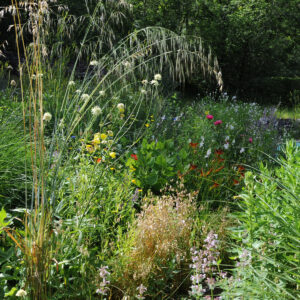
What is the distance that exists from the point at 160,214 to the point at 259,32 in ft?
40.1

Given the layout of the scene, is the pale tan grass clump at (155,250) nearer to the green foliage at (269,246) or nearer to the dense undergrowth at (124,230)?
the dense undergrowth at (124,230)

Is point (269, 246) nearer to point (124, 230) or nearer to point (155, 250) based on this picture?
point (155, 250)

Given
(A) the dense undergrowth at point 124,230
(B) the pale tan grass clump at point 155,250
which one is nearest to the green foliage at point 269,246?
(A) the dense undergrowth at point 124,230

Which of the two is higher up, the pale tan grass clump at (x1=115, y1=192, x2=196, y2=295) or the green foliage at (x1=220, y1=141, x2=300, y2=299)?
the green foliage at (x1=220, y1=141, x2=300, y2=299)

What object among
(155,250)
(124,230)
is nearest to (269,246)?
(155,250)

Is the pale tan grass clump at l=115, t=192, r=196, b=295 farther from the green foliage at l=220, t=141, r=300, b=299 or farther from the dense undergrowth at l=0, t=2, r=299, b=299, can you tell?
the green foliage at l=220, t=141, r=300, b=299

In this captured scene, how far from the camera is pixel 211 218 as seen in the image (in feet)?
8.36

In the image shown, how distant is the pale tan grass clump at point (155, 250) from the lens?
1.87m

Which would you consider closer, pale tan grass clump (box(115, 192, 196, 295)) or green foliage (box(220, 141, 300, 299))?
green foliage (box(220, 141, 300, 299))

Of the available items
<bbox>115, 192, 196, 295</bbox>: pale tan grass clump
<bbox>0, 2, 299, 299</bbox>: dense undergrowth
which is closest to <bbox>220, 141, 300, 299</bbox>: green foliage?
<bbox>0, 2, 299, 299</bbox>: dense undergrowth

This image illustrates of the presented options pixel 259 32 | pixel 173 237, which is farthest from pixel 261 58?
pixel 173 237

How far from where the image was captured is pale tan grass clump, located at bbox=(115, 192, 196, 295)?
1.87 meters

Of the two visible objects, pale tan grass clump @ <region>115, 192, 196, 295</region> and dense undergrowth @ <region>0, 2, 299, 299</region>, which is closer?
dense undergrowth @ <region>0, 2, 299, 299</region>

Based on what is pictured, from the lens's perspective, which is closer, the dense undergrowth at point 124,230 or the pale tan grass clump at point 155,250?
the dense undergrowth at point 124,230
